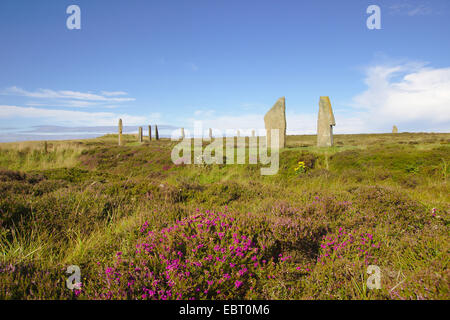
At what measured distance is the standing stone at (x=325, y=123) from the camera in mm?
16406

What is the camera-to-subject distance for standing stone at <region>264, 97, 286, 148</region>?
1566 centimetres

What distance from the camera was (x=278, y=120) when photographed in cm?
1579

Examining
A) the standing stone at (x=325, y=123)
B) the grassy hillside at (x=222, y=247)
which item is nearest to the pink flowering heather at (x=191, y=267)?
the grassy hillside at (x=222, y=247)

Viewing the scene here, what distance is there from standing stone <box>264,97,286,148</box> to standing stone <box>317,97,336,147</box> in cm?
295

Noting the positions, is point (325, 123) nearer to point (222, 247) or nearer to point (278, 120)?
point (278, 120)

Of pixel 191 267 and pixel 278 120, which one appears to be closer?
pixel 191 267

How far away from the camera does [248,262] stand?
8.39 ft

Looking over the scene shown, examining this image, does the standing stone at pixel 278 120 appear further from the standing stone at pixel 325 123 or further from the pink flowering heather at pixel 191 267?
the pink flowering heather at pixel 191 267

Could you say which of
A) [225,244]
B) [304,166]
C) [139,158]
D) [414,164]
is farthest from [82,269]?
[139,158]

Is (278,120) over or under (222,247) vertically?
over

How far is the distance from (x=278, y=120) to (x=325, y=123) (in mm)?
3475

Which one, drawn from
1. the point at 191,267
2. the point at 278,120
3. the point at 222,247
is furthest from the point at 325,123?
the point at 191,267
